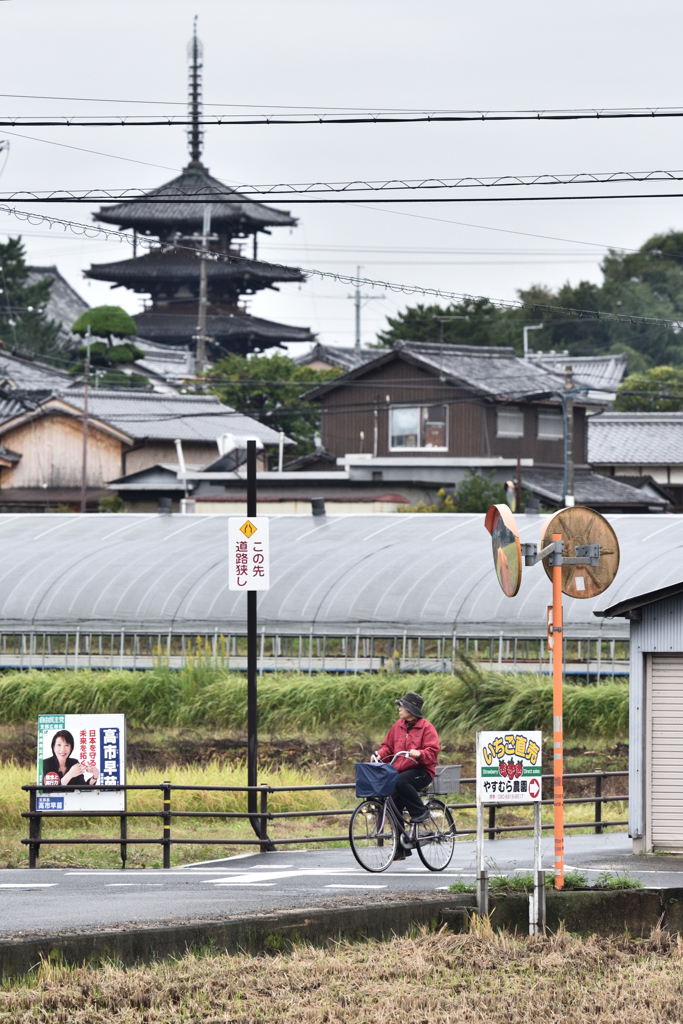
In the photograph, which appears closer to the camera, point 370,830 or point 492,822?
point 370,830

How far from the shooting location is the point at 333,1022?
8109 mm

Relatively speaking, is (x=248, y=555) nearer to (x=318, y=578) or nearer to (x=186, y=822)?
(x=186, y=822)

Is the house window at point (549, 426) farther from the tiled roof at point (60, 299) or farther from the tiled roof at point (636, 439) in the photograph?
the tiled roof at point (60, 299)

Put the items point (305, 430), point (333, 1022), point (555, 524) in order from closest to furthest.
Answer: point (333, 1022)
point (555, 524)
point (305, 430)

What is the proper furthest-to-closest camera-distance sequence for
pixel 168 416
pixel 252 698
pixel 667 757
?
1. pixel 168 416
2. pixel 252 698
3. pixel 667 757

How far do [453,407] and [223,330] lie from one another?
38.9m

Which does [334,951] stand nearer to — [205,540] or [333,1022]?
[333,1022]

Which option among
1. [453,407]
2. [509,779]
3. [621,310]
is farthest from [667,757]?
[621,310]

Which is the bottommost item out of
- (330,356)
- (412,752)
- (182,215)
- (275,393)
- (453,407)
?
(412,752)

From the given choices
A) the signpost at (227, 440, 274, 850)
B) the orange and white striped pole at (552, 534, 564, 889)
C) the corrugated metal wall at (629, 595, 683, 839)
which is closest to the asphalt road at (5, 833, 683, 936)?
the corrugated metal wall at (629, 595, 683, 839)

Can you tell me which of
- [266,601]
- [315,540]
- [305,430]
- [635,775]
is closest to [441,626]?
[266,601]

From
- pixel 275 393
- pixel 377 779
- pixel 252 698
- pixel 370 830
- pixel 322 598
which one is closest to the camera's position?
pixel 377 779

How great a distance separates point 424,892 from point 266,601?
677 inches

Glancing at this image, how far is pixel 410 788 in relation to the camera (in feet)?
41.7
